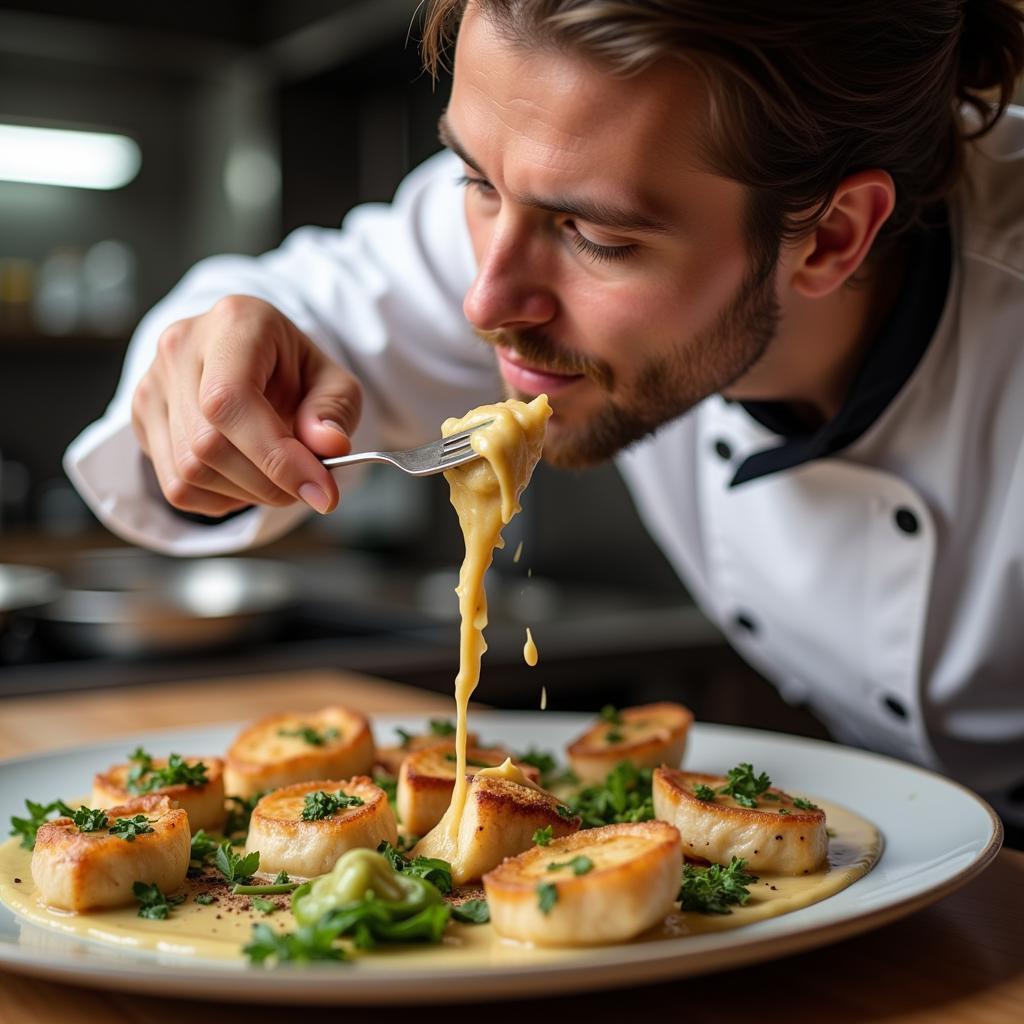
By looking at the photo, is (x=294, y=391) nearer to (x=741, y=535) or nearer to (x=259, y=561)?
(x=741, y=535)

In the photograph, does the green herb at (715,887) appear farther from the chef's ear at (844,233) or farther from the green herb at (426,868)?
the chef's ear at (844,233)

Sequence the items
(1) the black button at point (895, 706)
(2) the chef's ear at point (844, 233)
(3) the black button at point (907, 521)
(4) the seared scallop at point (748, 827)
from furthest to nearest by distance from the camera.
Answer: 1. (1) the black button at point (895, 706)
2. (3) the black button at point (907, 521)
3. (2) the chef's ear at point (844, 233)
4. (4) the seared scallop at point (748, 827)

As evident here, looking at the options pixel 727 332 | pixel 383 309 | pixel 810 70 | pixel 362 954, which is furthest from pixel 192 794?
pixel 383 309

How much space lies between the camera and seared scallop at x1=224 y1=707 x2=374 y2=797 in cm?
164

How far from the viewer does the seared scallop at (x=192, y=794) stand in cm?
149

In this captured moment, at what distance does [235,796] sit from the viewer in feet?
5.38

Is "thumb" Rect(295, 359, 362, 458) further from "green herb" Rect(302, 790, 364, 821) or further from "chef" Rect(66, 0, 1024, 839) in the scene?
"green herb" Rect(302, 790, 364, 821)

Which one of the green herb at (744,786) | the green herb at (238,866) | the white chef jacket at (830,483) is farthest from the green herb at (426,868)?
the white chef jacket at (830,483)

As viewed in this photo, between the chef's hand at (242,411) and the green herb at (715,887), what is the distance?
554mm

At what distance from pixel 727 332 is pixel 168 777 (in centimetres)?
93

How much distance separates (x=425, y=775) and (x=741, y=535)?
40.5 inches

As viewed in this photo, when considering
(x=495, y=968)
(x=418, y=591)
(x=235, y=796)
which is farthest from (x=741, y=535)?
(x=418, y=591)

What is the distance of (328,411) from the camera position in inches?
62.6

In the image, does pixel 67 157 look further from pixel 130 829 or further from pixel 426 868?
pixel 426 868
